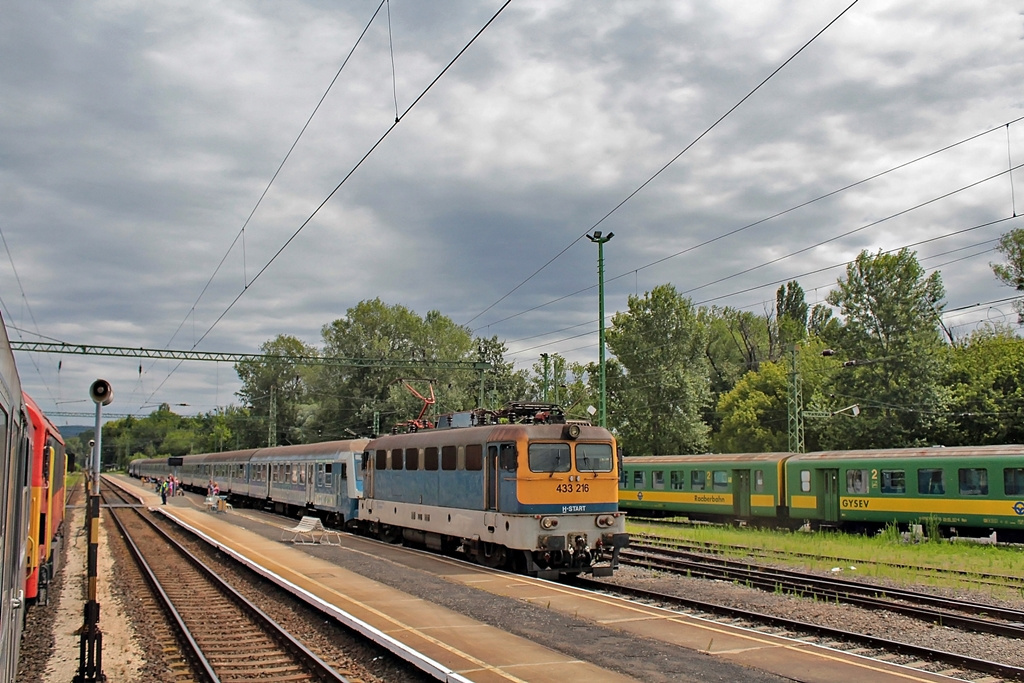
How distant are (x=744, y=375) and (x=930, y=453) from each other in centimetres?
3750

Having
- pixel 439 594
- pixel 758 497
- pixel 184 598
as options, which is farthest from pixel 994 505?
pixel 184 598

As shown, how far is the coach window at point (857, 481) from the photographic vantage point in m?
25.5

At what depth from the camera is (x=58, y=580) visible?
18.7 meters

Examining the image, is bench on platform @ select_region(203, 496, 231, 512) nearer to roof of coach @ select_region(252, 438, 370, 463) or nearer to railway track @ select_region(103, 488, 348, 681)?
roof of coach @ select_region(252, 438, 370, 463)

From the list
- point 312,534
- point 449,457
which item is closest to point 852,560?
point 449,457

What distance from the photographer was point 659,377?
54781 mm

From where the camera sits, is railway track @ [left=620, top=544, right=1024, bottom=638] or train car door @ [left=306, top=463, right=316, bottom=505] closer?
railway track @ [left=620, top=544, right=1024, bottom=638]

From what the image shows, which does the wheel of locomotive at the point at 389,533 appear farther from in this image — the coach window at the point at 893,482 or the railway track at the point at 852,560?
the coach window at the point at 893,482

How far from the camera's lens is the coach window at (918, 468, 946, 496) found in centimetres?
2338

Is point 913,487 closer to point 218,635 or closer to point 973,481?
point 973,481

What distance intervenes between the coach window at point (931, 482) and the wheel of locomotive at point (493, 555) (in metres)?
13.2

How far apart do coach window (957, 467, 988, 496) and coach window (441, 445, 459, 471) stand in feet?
45.6

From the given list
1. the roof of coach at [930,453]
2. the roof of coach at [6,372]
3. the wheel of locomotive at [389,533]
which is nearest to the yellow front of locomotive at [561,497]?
the wheel of locomotive at [389,533]

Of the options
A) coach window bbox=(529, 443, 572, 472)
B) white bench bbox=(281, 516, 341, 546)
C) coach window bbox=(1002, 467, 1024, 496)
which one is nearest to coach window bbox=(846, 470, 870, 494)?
coach window bbox=(1002, 467, 1024, 496)
